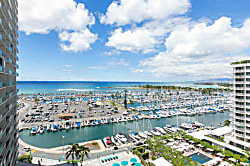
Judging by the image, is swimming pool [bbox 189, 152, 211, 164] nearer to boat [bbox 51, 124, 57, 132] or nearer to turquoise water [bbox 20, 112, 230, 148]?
turquoise water [bbox 20, 112, 230, 148]

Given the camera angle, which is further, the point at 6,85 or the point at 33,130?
the point at 33,130

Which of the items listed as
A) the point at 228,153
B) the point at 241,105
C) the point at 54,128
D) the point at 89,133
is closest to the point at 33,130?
the point at 54,128

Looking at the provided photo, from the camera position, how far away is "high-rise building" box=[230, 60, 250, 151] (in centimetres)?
3000

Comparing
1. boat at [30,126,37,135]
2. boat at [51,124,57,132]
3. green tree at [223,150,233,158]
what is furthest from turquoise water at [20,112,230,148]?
green tree at [223,150,233,158]

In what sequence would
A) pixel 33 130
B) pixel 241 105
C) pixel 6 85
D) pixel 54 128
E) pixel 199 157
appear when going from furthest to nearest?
pixel 54 128 < pixel 33 130 < pixel 241 105 < pixel 199 157 < pixel 6 85

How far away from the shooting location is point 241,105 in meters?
31.0

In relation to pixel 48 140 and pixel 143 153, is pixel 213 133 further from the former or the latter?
pixel 48 140

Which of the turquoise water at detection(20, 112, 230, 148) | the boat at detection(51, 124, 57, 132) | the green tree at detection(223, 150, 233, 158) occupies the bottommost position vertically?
the turquoise water at detection(20, 112, 230, 148)

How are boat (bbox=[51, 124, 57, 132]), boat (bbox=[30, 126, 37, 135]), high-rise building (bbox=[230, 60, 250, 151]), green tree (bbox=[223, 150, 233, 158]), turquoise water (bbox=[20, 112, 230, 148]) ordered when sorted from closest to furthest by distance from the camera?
1. green tree (bbox=[223, 150, 233, 158])
2. high-rise building (bbox=[230, 60, 250, 151])
3. turquoise water (bbox=[20, 112, 230, 148])
4. boat (bbox=[30, 126, 37, 135])
5. boat (bbox=[51, 124, 57, 132])

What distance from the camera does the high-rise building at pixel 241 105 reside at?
98.4ft

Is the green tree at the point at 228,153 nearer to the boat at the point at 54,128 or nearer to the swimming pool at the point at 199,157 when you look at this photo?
the swimming pool at the point at 199,157

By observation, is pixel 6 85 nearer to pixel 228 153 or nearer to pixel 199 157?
pixel 199 157

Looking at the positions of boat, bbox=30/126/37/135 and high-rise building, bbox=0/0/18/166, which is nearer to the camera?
high-rise building, bbox=0/0/18/166

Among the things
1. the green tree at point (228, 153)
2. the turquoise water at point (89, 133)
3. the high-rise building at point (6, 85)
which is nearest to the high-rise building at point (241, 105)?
the green tree at point (228, 153)
